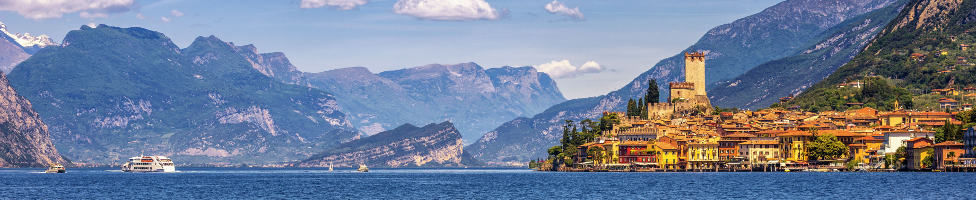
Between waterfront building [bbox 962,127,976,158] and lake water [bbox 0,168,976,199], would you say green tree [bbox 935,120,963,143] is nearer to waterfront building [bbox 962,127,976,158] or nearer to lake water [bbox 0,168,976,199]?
waterfront building [bbox 962,127,976,158]

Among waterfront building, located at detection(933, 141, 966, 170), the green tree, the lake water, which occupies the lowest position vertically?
the lake water

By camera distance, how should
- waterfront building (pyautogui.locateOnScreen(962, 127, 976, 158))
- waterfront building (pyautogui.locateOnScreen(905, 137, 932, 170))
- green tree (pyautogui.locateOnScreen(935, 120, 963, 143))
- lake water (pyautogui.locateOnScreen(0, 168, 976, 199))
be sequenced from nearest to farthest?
lake water (pyautogui.locateOnScreen(0, 168, 976, 199)), waterfront building (pyautogui.locateOnScreen(962, 127, 976, 158)), waterfront building (pyautogui.locateOnScreen(905, 137, 932, 170)), green tree (pyautogui.locateOnScreen(935, 120, 963, 143))

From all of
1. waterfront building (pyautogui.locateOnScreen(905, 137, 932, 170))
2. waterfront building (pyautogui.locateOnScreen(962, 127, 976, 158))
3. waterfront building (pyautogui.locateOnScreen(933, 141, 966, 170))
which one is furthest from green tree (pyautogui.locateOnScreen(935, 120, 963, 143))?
waterfront building (pyautogui.locateOnScreen(962, 127, 976, 158))

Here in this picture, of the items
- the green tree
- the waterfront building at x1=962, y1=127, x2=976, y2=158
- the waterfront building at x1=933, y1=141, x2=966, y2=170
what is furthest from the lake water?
the green tree

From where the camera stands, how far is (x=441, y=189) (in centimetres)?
15875

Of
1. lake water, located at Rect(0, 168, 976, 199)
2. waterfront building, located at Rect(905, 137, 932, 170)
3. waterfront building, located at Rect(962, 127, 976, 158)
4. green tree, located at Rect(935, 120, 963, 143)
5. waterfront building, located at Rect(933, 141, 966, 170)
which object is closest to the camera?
lake water, located at Rect(0, 168, 976, 199)

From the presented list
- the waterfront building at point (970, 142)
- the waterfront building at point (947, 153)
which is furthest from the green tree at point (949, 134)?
the waterfront building at point (970, 142)

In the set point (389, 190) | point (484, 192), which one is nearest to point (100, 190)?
point (389, 190)

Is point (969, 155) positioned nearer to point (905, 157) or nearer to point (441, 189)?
point (905, 157)

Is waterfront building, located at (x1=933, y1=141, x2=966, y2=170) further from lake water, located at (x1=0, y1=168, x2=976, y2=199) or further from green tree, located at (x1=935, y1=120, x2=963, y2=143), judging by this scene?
lake water, located at (x1=0, y1=168, x2=976, y2=199)

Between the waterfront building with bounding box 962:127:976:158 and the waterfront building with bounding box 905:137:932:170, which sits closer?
the waterfront building with bounding box 962:127:976:158

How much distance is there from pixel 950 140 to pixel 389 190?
76.2 metres

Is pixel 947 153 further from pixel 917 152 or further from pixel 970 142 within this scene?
pixel 917 152

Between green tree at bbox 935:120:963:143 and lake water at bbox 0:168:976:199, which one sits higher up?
green tree at bbox 935:120:963:143
